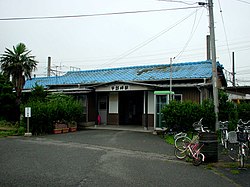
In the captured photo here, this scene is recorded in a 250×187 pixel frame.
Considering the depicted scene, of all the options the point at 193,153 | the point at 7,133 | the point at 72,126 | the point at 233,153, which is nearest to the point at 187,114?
the point at 233,153

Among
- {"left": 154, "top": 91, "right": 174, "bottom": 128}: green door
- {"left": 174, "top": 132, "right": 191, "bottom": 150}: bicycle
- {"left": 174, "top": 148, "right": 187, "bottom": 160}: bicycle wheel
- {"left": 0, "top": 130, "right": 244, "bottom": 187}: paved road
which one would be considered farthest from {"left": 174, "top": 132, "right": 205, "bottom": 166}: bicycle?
{"left": 154, "top": 91, "right": 174, "bottom": 128}: green door

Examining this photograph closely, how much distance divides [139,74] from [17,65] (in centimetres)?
1074

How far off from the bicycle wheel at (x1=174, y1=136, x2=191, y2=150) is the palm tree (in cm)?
1685

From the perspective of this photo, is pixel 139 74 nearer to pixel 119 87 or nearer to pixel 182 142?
pixel 119 87

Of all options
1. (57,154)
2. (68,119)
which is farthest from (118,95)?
(57,154)

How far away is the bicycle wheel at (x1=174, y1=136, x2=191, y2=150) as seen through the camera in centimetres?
915

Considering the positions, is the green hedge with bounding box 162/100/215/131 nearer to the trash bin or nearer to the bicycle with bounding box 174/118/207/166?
the bicycle with bounding box 174/118/207/166

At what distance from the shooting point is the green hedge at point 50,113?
15.8m

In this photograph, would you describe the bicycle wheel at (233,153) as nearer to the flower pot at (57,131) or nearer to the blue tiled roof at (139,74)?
the blue tiled roof at (139,74)

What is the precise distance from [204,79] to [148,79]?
438 cm

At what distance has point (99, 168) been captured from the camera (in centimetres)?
741

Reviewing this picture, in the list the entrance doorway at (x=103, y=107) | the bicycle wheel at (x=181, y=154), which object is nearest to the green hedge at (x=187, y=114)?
the bicycle wheel at (x=181, y=154)

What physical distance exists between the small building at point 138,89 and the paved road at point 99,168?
681 cm

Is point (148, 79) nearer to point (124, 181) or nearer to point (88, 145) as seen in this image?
point (88, 145)
